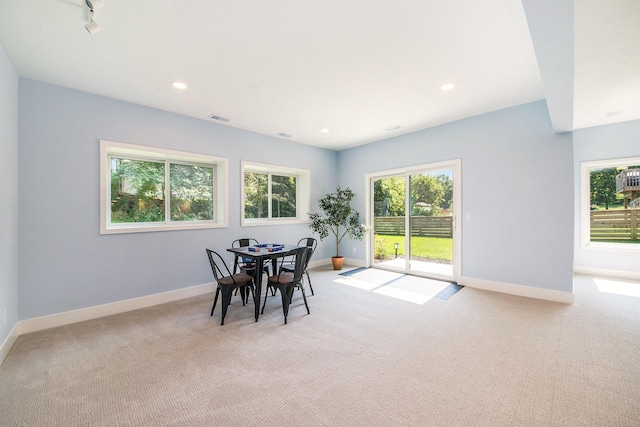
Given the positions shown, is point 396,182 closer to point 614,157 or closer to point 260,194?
point 260,194

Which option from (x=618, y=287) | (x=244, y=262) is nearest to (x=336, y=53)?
(x=244, y=262)

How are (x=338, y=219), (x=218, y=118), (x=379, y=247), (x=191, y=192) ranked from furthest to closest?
1. (x=379, y=247)
2. (x=338, y=219)
3. (x=191, y=192)
4. (x=218, y=118)

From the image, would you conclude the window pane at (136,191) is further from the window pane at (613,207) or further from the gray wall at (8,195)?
the window pane at (613,207)

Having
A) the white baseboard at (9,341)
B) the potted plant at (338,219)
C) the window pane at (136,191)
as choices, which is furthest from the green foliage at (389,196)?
the white baseboard at (9,341)

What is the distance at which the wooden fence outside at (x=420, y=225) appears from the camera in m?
4.71

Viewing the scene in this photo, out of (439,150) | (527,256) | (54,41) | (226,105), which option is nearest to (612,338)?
(527,256)

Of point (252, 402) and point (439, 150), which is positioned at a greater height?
point (439, 150)

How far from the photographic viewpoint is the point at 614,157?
4.50 meters

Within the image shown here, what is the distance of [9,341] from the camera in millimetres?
2496

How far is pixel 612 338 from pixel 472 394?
1945 millimetres

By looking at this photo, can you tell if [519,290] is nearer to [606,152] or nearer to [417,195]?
[417,195]

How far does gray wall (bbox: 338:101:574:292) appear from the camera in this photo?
3559mm

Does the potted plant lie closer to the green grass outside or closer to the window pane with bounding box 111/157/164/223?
the green grass outside

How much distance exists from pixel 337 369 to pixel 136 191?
3649mm
